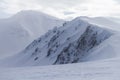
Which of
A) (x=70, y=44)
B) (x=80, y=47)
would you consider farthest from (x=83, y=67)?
(x=70, y=44)

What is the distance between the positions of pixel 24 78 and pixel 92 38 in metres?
50.8

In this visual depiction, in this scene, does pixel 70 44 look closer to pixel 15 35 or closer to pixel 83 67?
pixel 83 67

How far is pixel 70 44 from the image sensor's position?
81.0 m

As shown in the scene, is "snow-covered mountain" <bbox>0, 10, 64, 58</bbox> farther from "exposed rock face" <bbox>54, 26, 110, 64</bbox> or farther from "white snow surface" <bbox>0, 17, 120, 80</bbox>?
"exposed rock face" <bbox>54, 26, 110, 64</bbox>

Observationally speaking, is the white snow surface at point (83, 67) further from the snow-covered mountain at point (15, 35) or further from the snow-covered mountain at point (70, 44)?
the snow-covered mountain at point (15, 35)

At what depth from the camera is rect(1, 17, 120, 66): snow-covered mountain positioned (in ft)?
205

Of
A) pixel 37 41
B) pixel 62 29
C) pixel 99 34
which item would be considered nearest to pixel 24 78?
pixel 99 34

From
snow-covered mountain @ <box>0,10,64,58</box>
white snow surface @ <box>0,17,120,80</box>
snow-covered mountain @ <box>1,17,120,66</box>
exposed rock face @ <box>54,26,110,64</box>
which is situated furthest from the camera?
snow-covered mountain @ <box>0,10,64,58</box>

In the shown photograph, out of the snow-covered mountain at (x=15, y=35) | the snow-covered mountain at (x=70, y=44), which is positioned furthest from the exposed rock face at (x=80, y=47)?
the snow-covered mountain at (x=15, y=35)

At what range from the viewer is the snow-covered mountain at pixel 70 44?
62550 millimetres

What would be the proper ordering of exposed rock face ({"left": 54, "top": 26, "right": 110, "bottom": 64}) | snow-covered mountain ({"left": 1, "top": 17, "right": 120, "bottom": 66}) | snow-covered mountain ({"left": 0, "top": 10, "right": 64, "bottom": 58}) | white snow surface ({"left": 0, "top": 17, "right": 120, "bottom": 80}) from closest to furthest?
white snow surface ({"left": 0, "top": 17, "right": 120, "bottom": 80}) < snow-covered mountain ({"left": 1, "top": 17, "right": 120, "bottom": 66}) < exposed rock face ({"left": 54, "top": 26, "right": 110, "bottom": 64}) < snow-covered mountain ({"left": 0, "top": 10, "right": 64, "bottom": 58})

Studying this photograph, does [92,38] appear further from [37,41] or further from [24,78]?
[24,78]

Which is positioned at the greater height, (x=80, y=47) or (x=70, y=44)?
(x=70, y=44)

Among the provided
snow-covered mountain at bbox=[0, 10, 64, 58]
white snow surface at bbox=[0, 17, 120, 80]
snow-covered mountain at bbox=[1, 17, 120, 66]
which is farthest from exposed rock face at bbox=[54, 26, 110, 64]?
snow-covered mountain at bbox=[0, 10, 64, 58]
